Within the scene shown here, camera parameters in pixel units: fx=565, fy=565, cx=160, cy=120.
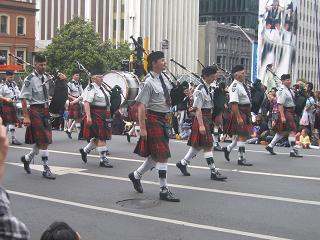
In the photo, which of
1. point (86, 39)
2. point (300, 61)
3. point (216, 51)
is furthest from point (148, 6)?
point (300, 61)

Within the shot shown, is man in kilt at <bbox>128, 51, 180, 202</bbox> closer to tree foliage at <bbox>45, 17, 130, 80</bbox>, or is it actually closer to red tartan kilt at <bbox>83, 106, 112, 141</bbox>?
red tartan kilt at <bbox>83, 106, 112, 141</bbox>

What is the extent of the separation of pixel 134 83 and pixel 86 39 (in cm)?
3361

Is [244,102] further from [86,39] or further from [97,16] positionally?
[97,16]

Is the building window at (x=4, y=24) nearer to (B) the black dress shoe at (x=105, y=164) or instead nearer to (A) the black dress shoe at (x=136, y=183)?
(B) the black dress shoe at (x=105, y=164)

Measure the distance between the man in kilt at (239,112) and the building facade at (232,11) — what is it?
329 feet

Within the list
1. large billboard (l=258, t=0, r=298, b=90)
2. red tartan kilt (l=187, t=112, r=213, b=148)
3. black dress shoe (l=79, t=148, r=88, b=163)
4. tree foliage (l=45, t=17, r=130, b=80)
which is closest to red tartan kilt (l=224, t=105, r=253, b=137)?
red tartan kilt (l=187, t=112, r=213, b=148)

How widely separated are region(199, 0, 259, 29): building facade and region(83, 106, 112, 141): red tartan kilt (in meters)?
101

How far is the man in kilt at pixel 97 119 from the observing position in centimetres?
1091

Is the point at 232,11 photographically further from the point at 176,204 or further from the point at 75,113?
the point at 176,204

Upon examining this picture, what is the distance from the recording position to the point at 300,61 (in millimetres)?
122875

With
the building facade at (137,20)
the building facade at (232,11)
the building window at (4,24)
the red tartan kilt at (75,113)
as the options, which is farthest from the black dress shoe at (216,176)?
the building facade at (232,11)

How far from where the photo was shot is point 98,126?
11016 mm

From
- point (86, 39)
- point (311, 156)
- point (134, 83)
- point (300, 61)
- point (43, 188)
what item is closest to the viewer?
point (43, 188)

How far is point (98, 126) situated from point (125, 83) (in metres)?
8.10
